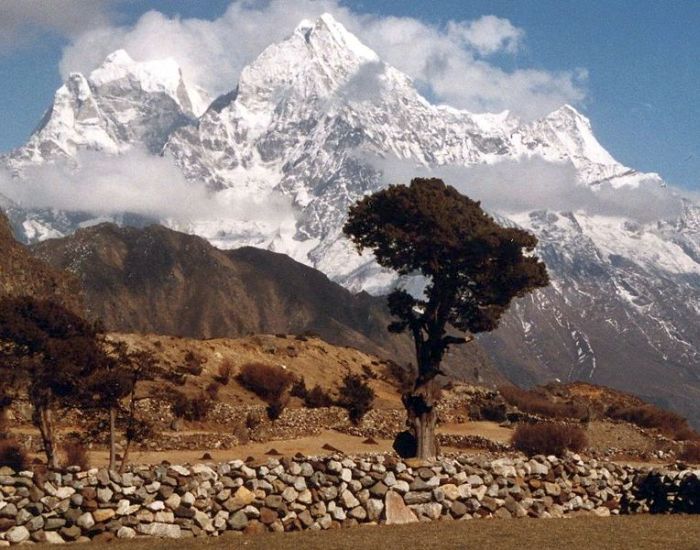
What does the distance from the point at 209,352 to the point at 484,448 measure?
23.0m

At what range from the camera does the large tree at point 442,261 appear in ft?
125

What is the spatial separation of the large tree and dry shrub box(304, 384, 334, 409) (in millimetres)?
22745

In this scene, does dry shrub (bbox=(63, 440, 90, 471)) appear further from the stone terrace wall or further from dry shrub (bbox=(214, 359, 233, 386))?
dry shrub (bbox=(214, 359, 233, 386))

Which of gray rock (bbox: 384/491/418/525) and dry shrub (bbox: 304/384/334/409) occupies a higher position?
dry shrub (bbox: 304/384/334/409)

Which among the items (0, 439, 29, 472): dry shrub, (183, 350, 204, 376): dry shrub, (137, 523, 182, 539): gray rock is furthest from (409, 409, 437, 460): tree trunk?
(183, 350, 204, 376): dry shrub

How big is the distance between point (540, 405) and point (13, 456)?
1945 inches

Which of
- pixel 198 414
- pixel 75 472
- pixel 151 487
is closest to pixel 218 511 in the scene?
pixel 151 487

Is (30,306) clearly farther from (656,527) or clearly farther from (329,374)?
(329,374)

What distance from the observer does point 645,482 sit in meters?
25.4

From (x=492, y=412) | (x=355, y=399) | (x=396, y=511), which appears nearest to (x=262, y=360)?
(x=355, y=399)

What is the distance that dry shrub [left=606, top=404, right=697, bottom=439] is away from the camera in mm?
70688

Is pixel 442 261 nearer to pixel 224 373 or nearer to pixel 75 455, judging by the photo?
pixel 75 455

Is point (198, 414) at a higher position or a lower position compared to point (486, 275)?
lower

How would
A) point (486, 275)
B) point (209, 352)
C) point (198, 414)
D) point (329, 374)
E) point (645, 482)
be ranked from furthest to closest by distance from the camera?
point (329, 374), point (209, 352), point (198, 414), point (486, 275), point (645, 482)
